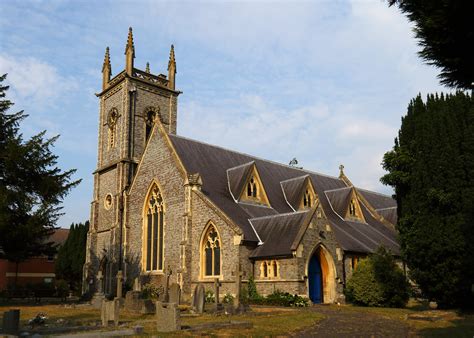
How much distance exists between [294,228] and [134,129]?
1745 centimetres

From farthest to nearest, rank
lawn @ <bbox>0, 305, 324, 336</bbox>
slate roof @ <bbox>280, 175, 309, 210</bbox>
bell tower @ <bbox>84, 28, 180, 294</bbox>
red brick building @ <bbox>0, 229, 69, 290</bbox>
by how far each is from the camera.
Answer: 1. red brick building @ <bbox>0, 229, 69, 290</bbox>
2. bell tower @ <bbox>84, 28, 180, 294</bbox>
3. slate roof @ <bbox>280, 175, 309, 210</bbox>
4. lawn @ <bbox>0, 305, 324, 336</bbox>

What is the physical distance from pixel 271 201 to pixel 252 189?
187cm

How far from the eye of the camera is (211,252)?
2728 cm

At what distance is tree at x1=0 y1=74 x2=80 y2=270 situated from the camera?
26.3m

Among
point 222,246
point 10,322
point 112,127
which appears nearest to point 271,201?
point 222,246

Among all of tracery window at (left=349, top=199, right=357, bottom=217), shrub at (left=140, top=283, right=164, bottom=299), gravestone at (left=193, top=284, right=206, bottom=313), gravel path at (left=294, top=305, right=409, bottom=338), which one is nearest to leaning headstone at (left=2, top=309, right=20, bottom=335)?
gravel path at (left=294, top=305, right=409, bottom=338)

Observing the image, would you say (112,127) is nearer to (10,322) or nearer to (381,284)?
(381,284)

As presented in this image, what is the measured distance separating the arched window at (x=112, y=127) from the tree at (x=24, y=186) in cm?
939

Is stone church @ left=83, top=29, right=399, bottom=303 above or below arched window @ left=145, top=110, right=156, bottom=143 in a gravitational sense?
below

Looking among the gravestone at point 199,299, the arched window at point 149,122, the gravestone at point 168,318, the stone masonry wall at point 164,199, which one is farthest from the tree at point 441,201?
the arched window at point 149,122

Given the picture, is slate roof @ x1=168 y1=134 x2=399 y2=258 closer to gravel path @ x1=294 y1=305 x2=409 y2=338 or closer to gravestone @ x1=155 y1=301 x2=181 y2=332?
gravel path @ x1=294 y1=305 x2=409 y2=338

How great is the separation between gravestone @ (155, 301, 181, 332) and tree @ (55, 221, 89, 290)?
130ft

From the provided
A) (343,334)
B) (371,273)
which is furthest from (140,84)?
(343,334)

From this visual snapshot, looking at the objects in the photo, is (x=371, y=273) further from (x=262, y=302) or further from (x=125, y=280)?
(x=125, y=280)
